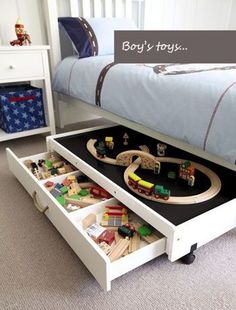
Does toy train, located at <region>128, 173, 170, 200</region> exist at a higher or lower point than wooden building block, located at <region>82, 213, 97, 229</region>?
higher

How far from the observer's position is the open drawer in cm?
65

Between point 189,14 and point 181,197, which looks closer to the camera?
point 181,197

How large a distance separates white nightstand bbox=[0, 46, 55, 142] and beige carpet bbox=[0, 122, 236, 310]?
935mm

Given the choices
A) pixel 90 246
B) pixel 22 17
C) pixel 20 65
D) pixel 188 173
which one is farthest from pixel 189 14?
pixel 90 246

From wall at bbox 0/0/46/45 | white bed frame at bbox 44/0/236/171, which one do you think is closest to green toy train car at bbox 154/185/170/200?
white bed frame at bbox 44/0/236/171

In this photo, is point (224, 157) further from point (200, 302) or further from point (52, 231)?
point (52, 231)

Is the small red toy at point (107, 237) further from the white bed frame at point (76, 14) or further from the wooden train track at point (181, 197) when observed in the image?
the white bed frame at point (76, 14)

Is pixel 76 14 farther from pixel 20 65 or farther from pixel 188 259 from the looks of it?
pixel 188 259

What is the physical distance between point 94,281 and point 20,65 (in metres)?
1.29

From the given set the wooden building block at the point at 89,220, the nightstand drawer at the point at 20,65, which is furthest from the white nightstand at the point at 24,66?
the wooden building block at the point at 89,220

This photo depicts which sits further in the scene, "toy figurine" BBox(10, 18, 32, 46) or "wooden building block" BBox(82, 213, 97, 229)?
"toy figurine" BBox(10, 18, 32, 46)

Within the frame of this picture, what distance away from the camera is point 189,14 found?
2.54 metres

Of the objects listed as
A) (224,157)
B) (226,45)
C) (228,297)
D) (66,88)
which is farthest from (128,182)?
(66,88)

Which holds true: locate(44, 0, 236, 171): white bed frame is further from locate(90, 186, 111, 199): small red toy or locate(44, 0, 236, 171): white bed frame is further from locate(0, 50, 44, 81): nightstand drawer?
locate(90, 186, 111, 199): small red toy
